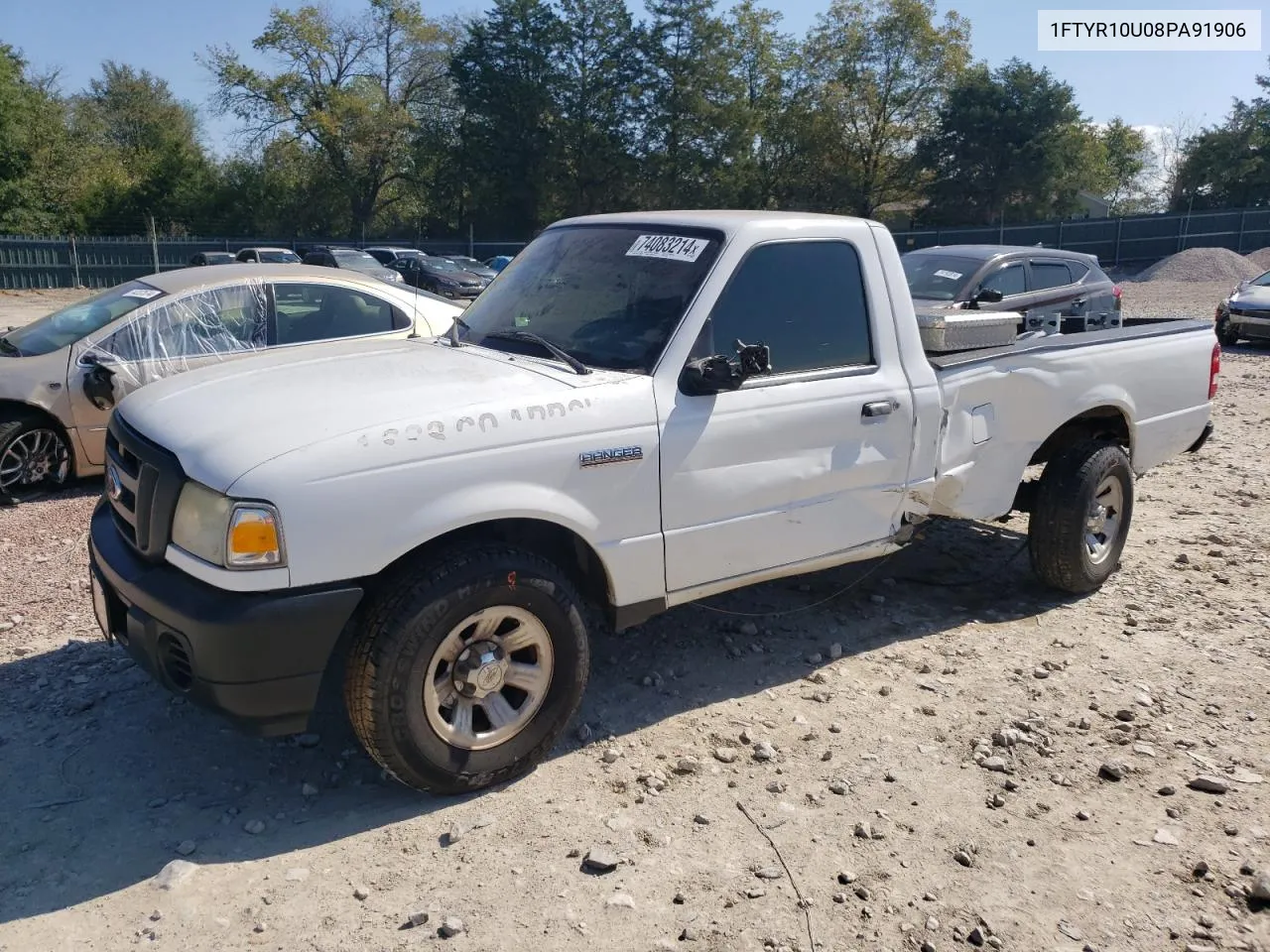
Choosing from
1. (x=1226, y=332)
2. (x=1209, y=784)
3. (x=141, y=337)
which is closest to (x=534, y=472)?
(x=1209, y=784)

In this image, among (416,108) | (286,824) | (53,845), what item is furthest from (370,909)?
(416,108)

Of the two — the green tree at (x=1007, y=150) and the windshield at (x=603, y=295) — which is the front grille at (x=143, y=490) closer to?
the windshield at (x=603, y=295)

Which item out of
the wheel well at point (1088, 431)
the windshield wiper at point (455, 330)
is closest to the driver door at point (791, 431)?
the windshield wiper at point (455, 330)

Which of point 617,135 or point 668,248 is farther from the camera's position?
point 617,135

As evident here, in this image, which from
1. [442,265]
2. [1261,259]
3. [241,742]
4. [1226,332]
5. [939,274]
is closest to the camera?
[241,742]

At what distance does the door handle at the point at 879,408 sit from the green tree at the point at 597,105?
2031 inches

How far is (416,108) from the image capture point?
193ft

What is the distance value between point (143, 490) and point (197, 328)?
4.22m

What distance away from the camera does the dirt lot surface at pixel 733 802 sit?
3.00m

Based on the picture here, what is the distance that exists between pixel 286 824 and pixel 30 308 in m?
29.1

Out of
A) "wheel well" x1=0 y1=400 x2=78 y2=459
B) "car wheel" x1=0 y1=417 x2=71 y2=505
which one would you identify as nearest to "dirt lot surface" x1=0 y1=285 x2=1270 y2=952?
"car wheel" x1=0 y1=417 x2=71 y2=505

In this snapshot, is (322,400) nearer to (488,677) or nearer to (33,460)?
(488,677)

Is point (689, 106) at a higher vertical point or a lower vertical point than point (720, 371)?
higher

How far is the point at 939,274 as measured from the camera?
37.3 feet
